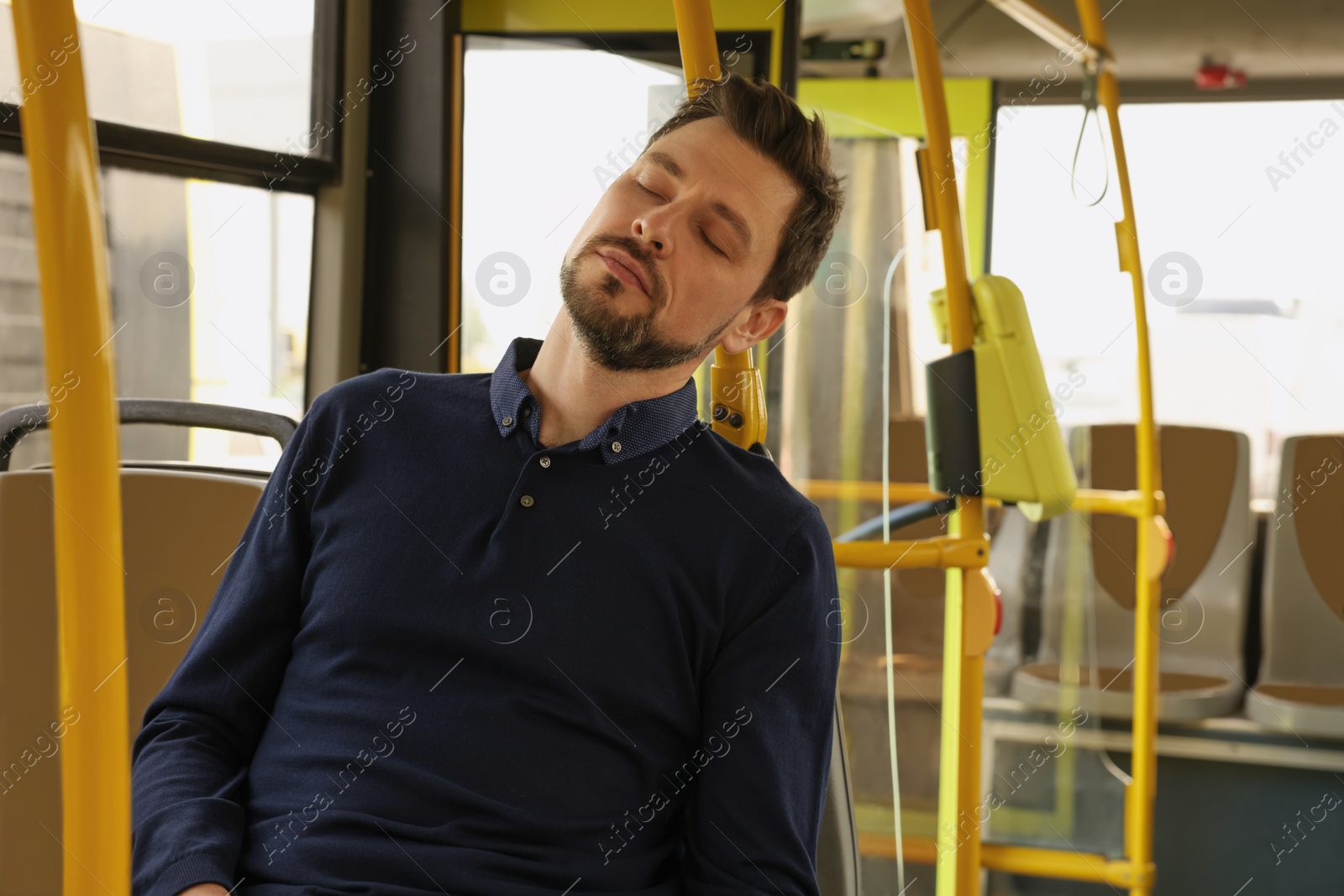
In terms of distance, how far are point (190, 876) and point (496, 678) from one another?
0.31 m

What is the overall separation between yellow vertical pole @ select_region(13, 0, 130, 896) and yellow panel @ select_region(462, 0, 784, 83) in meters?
2.62

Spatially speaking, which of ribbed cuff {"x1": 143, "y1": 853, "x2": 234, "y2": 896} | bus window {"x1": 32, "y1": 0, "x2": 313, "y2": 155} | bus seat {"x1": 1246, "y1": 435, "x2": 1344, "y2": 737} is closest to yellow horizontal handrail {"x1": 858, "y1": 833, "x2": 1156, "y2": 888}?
bus seat {"x1": 1246, "y1": 435, "x2": 1344, "y2": 737}

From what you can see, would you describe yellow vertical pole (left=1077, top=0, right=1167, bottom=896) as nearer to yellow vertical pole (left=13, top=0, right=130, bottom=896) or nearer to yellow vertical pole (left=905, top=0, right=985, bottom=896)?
yellow vertical pole (left=905, top=0, right=985, bottom=896)

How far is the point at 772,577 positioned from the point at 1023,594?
7.35ft

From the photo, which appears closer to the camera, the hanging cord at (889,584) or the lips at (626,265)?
the lips at (626,265)

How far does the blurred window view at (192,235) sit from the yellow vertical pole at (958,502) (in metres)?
1.64

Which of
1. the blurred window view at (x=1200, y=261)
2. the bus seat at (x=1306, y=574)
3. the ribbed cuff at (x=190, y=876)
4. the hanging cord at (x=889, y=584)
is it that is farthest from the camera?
the blurred window view at (x=1200, y=261)

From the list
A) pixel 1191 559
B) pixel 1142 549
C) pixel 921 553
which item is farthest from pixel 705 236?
pixel 1191 559

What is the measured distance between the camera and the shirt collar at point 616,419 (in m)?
1.16

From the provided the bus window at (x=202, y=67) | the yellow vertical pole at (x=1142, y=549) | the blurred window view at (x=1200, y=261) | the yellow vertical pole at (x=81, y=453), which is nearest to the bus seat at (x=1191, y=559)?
the blurred window view at (x=1200, y=261)

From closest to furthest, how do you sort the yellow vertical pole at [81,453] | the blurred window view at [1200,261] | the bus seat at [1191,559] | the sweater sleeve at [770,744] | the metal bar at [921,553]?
the yellow vertical pole at [81,453]
the sweater sleeve at [770,744]
the metal bar at [921,553]
the bus seat at [1191,559]
the blurred window view at [1200,261]

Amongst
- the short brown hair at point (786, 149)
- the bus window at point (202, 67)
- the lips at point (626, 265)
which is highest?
the bus window at point (202, 67)

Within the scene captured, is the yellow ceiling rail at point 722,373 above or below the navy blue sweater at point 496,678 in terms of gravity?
above

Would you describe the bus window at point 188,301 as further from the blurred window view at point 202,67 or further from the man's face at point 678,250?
the man's face at point 678,250
